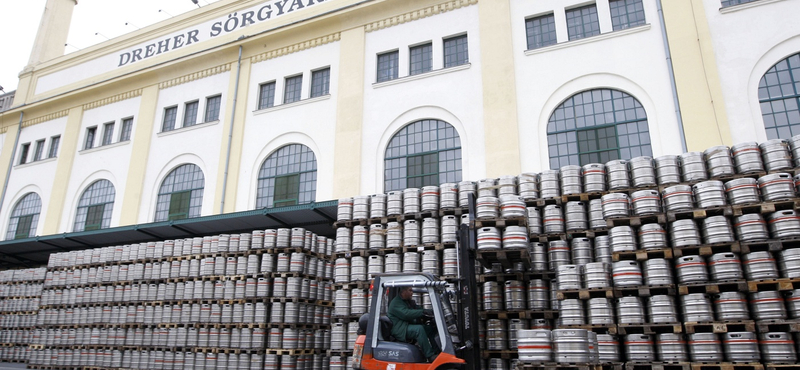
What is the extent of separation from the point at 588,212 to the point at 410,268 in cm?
321

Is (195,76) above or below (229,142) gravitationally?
above

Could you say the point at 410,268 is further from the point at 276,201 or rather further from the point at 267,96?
the point at 267,96

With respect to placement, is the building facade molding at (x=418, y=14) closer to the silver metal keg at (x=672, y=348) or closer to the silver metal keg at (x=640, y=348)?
the silver metal keg at (x=640, y=348)

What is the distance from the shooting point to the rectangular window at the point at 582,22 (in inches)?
540

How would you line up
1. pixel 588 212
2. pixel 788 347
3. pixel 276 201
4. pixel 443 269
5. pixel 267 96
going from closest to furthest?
pixel 788 347, pixel 588 212, pixel 443 269, pixel 276 201, pixel 267 96

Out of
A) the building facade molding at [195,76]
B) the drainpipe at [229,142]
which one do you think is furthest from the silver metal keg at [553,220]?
→ the building facade molding at [195,76]

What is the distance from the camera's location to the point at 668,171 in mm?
8008

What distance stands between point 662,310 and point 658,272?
1.64ft

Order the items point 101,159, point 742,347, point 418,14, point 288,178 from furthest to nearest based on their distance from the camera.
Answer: point 101,159 → point 288,178 → point 418,14 → point 742,347

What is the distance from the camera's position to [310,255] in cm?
1151

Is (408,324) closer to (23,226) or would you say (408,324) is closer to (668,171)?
(668,171)

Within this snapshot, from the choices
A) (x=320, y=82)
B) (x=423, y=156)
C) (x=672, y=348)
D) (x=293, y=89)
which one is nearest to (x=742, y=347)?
(x=672, y=348)

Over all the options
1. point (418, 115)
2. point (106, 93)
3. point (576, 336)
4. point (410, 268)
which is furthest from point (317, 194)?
point (106, 93)

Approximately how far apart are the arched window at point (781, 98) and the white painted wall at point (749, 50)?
15 centimetres
